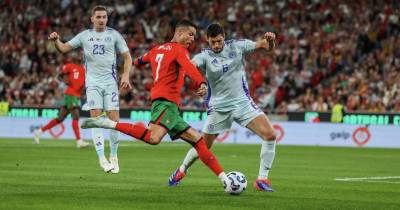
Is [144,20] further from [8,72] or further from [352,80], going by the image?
[352,80]

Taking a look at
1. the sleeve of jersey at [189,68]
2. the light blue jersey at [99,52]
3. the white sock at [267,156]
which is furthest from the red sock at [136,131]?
the light blue jersey at [99,52]

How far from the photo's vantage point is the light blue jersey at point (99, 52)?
16.7 m

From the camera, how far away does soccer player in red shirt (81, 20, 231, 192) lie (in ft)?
42.5

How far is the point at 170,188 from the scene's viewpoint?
13.6 metres

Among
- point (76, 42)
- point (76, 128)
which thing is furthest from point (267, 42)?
point (76, 128)

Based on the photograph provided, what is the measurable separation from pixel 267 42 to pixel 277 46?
1020 inches

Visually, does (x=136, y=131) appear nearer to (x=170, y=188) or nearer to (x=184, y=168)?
(x=170, y=188)

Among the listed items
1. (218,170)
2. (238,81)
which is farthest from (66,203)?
(238,81)

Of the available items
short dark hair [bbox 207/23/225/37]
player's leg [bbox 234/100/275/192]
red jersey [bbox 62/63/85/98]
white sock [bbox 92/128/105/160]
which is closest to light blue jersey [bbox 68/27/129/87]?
white sock [bbox 92/128/105/160]

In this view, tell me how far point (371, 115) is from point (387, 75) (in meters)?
3.66

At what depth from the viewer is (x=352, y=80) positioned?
3541cm

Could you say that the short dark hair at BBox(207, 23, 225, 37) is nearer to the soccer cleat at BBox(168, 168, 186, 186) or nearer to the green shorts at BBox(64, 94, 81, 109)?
the soccer cleat at BBox(168, 168, 186, 186)

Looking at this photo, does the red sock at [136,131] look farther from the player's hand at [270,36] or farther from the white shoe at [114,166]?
the white shoe at [114,166]

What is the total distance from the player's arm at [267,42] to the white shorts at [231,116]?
933mm
